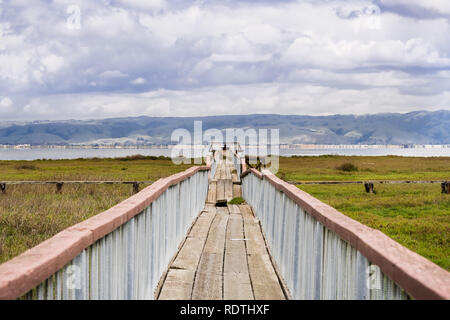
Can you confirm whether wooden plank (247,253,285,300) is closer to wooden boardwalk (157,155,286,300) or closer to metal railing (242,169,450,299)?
wooden boardwalk (157,155,286,300)

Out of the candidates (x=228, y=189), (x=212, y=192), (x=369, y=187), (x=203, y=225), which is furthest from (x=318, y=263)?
(x=369, y=187)

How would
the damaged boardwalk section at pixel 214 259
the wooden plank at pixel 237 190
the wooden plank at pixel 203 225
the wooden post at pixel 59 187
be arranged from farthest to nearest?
the wooden post at pixel 59 187
the wooden plank at pixel 237 190
the wooden plank at pixel 203 225
the damaged boardwalk section at pixel 214 259

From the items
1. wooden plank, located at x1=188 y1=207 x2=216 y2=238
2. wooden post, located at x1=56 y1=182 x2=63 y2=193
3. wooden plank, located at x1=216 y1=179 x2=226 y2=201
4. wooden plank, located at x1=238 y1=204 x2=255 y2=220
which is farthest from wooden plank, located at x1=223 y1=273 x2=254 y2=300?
wooden post, located at x1=56 y1=182 x2=63 y2=193

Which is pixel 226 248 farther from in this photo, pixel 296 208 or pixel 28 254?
pixel 28 254

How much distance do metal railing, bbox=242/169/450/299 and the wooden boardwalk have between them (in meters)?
0.32

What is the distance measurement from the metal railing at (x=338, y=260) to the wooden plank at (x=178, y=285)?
3.84 feet

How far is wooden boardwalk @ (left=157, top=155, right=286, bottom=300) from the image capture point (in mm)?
5680

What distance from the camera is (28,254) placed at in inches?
98.6

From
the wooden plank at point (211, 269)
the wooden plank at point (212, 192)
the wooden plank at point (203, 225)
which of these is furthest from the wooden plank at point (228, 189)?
the wooden plank at point (211, 269)

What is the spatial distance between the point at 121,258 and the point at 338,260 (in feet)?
5.74

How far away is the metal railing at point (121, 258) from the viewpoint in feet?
8.45

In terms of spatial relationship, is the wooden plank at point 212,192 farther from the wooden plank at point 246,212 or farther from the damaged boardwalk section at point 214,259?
the damaged boardwalk section at point 214,259

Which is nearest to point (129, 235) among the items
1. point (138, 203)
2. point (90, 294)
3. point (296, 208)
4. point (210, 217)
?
point (138, 203)
